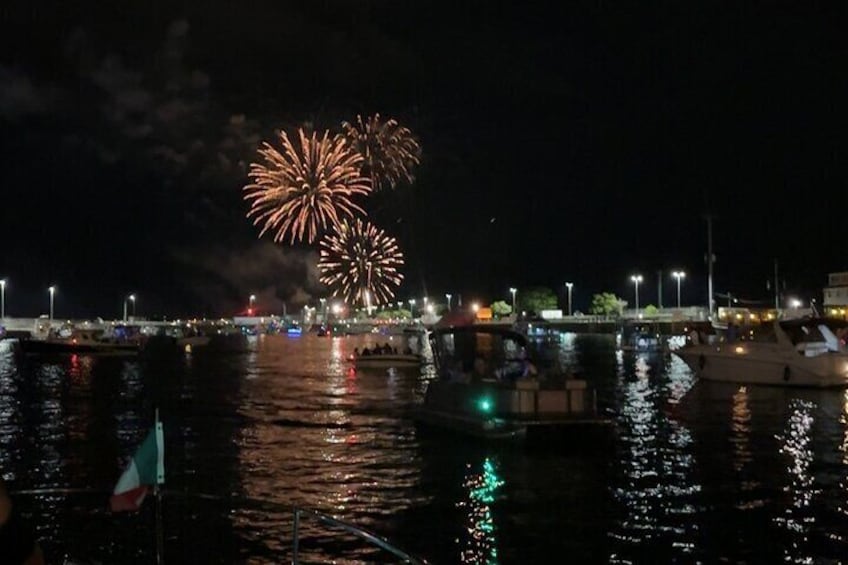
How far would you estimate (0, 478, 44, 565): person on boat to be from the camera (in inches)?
220

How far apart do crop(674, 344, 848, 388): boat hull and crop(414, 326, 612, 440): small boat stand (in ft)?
69.6

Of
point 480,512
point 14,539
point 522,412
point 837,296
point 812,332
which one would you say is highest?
point 837,296

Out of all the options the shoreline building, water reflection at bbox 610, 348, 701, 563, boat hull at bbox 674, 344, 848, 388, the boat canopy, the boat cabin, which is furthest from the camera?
the shoreline building

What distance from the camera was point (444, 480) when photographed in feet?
79.7

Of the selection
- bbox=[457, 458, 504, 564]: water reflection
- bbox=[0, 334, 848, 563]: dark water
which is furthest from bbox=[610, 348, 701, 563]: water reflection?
bbox=[457, 458, 504, 564]: water reflection

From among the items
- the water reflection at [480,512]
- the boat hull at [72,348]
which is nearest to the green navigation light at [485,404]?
the water reflection at [480,512]

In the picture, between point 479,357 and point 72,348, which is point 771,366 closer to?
point 479,357

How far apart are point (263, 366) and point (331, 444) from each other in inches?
2001

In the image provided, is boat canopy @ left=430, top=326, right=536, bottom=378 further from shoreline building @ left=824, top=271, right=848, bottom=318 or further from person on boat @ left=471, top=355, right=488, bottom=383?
shoreline building @ left=824, top=271, right=848, bottom=318

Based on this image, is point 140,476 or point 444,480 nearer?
point 140,476

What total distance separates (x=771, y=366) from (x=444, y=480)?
1248 inches

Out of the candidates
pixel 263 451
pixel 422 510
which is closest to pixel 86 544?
pixel 422 510

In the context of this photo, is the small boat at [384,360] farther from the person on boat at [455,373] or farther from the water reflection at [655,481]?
the person on boat at [455,373]

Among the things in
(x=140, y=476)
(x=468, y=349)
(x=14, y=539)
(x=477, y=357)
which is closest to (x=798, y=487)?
(x=477, y=357)
